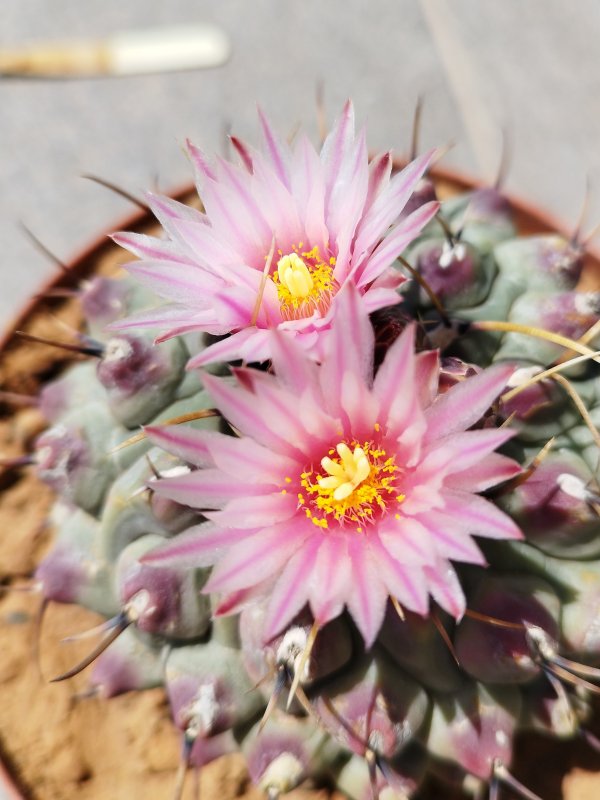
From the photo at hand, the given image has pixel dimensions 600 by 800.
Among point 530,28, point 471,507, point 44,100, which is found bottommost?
point 471,507

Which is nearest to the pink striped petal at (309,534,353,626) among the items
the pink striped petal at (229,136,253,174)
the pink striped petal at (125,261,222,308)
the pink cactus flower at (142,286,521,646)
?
the pink cactus flower at (142,286,521,646)

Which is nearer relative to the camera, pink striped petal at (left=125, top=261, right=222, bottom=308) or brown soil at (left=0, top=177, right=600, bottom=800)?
pink striped petal at (left=125, top=261, right=222, bottom=308)

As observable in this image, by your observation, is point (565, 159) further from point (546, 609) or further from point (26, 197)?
point (546, 609)

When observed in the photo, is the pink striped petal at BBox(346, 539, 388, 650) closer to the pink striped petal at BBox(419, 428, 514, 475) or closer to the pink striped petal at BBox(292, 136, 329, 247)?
the pink striped petal at BBox(419, 428, 514, 475)

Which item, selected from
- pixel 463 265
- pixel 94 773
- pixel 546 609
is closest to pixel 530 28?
pixel 463 265

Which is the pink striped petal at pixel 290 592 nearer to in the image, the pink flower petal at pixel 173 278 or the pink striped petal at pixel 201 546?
the pink striped petal at pixel 201 546
